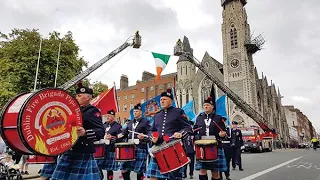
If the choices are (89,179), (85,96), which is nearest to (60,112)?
(85,96)

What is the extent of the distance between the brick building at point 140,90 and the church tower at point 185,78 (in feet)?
12.2

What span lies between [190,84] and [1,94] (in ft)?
116

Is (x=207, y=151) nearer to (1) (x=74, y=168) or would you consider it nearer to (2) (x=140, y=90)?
(1) (x=74, y=168)

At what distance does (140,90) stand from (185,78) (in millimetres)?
12558

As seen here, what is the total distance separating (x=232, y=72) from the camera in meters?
45.4

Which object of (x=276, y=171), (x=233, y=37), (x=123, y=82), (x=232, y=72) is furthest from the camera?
(x=123, y=82)

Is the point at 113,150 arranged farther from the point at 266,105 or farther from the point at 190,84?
the point at 266,105

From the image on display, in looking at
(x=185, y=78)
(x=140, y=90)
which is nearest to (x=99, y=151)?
(x=185, y=78)

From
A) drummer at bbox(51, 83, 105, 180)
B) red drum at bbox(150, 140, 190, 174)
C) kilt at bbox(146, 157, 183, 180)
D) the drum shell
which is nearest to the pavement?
the drum shell

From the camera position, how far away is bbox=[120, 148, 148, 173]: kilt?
6.80 metres

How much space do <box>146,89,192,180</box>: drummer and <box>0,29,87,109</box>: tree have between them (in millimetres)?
17766

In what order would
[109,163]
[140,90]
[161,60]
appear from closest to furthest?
[109,163]
[161,60]
[140,90]

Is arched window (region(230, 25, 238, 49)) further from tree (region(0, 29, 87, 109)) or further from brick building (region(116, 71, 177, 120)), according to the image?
tree (region(0, 29, 87, 109))

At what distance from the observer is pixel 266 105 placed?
56.1 m
